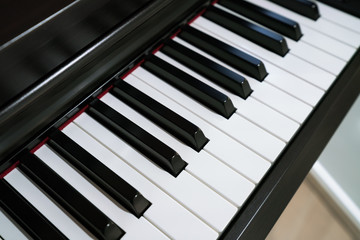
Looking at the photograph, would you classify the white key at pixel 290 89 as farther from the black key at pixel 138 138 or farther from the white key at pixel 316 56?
the black key at pixel 138 138

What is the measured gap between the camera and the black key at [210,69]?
3.02ft

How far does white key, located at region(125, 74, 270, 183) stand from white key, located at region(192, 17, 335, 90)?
0.96 ft

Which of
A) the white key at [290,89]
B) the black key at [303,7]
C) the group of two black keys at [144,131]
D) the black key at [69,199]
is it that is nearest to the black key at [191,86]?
the group of two black keys at [144,131]

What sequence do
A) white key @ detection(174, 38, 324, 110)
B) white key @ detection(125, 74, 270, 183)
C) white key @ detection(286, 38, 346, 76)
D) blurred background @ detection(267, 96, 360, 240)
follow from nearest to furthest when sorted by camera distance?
white key @ detection(125, 74, 270, 183) → white key @ detection(174, 38, 324, 110) → white key @ detection(286, 38, 346, 76) → blurred background @ detection(267, 96, 360, 240)

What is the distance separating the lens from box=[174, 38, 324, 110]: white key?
909 millimetres

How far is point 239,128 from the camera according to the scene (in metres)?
0.86

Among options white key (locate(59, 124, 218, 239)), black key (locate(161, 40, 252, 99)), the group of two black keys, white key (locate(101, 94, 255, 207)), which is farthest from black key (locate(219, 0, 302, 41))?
white key (locate(59, 124, 218, 239))

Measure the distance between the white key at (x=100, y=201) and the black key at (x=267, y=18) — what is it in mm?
690

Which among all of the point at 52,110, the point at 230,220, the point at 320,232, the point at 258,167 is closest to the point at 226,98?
the point at 258,167

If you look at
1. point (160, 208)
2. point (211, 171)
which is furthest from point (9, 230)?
point (211, 171)

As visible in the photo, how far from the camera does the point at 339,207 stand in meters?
1.90

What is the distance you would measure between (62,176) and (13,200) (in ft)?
0.33

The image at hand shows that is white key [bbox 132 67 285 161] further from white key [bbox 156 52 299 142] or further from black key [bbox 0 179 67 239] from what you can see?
black key [bbox 0 179 67 239]

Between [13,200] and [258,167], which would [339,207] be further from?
[13,200]
